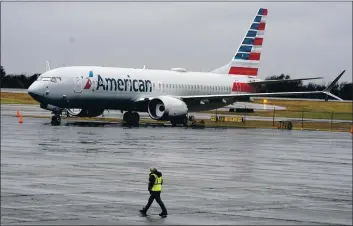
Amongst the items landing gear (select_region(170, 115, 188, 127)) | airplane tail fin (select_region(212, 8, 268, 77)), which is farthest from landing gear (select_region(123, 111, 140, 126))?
airplane tail fin (select_region(212, 8, 268, 77))

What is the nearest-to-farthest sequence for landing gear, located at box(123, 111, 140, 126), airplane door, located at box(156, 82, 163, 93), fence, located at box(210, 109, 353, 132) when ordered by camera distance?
landing gear, located at box(123, 111, 140, 126)
fence, located at box(210, 109, 353, 132)
airplane door, located at box(156, 82, 163, 93)

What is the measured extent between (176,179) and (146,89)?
1660 inches

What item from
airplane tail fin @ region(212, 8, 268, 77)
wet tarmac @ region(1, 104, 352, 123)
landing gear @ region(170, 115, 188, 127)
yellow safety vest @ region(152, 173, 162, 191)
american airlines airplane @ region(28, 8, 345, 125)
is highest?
airplane tail fin @ region(212, 8, 268, 77)

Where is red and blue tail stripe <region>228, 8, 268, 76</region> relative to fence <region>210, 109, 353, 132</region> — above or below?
above

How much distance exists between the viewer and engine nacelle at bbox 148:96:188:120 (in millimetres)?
69875

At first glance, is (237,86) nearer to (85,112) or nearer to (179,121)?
(179,121)

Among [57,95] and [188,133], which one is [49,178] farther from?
[57,95]

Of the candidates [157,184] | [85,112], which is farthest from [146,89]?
[157,184]

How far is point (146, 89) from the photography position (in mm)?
73000

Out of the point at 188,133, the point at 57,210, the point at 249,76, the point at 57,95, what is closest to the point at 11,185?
the point at 57,210

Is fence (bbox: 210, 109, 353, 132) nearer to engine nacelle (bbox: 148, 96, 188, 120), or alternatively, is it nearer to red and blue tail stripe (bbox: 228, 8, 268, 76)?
red and blue tail stripe (bbox: 228, 8, 268, 76)

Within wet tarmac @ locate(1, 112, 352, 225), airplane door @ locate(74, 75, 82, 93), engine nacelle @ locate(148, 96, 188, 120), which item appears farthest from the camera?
engine nacelle @ locate(148, 96, 188, 120)

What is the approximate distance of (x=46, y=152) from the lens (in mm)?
38719

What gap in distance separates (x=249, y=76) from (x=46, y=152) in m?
48.3
